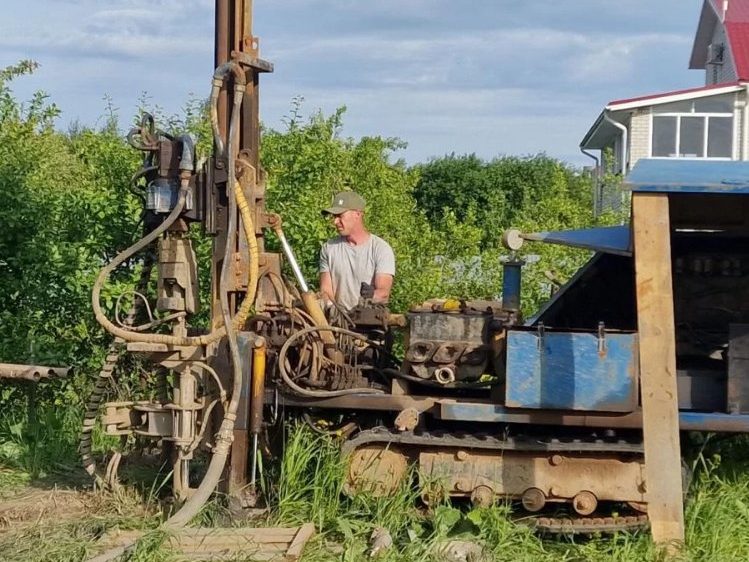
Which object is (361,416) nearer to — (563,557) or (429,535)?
(429,535)

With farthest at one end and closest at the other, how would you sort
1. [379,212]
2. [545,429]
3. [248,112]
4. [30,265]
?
1. [379,212]
2. [30,265]
3. [248,112]
4. [545,429]

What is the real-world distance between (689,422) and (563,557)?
100 cm

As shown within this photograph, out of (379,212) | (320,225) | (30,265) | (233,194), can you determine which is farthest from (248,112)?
(379,212)

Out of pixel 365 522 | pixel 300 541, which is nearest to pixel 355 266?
pixel 365 522

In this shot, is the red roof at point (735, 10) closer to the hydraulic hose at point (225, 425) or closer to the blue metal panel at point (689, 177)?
the blue metal panel at point (689, 177)

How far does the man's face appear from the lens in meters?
7.90

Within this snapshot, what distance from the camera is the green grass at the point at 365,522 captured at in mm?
5730

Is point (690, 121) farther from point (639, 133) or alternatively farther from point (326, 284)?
point (326, 284)

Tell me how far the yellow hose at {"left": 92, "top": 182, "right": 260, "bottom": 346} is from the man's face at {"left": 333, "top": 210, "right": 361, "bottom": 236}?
152cm

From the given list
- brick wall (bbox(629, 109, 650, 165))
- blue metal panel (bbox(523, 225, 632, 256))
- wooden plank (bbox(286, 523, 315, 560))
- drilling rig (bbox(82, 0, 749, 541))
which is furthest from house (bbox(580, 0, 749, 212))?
wooden plank (bbox(286, 523, 315, 560))

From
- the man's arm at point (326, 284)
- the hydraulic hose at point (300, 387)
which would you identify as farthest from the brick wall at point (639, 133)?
the hydraulic hose at point (300, 387)

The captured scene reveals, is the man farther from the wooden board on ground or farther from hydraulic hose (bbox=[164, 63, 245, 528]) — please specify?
the wooden board on ground

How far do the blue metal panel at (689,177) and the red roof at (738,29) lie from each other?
24.6m

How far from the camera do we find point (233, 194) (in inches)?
250
